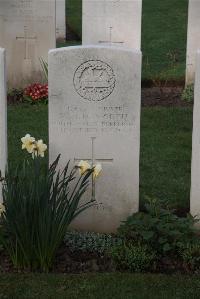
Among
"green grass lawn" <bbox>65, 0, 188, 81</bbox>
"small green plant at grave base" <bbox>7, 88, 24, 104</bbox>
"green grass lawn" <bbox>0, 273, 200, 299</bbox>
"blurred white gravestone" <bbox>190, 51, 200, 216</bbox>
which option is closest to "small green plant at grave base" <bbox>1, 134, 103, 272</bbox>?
"green grass lawn" <bbox>0, 273, 200, 299</bbox>

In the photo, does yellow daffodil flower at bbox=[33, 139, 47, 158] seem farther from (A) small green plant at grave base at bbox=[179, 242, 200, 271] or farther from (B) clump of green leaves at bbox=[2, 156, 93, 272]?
(A) small green plant at grave base at bbox=[179, 242, 200, 271]

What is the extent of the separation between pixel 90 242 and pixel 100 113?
0.99m

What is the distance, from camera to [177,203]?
21.9 feet

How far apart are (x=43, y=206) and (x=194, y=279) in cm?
114

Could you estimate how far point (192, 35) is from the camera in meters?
11.2

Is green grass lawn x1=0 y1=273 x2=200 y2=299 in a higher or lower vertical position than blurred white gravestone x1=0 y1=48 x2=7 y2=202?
lower

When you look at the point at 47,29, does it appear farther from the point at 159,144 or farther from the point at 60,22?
the point at 60,22

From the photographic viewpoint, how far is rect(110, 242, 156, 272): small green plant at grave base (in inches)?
213

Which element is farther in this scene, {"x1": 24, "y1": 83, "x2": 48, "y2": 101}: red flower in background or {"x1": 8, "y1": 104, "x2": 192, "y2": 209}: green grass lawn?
{"x1": 24, "y1": 83, "x2": 48, "y2": 101}: red flower in background

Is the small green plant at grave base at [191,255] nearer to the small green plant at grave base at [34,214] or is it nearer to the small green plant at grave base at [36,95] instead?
the small green plant at grave base at [34,214]

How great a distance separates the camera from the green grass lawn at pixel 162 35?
12.4m

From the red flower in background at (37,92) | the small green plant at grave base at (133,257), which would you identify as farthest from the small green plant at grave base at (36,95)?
the small green plant at grave base at (133,257)

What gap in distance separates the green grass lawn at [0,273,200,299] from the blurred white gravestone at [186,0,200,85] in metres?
6.28

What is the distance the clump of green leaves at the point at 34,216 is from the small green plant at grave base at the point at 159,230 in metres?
0.52
